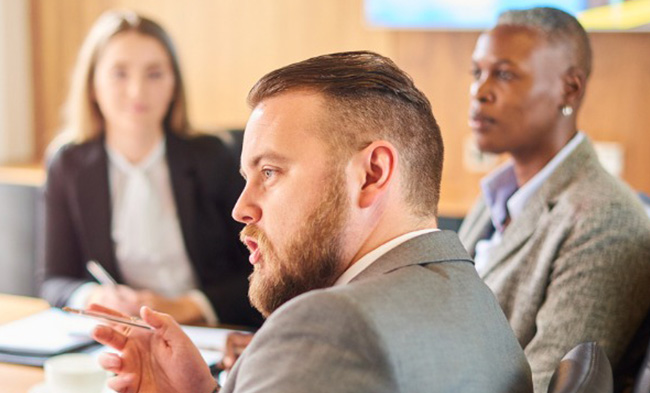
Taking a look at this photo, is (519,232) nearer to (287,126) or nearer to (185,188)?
(287,126)

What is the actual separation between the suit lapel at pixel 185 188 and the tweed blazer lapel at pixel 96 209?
0.20m

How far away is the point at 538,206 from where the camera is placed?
1.78m

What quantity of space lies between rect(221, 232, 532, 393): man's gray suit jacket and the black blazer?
4.99 ft

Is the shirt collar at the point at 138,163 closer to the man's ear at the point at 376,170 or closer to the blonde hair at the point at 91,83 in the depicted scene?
the blonde hair at the point at 91,83

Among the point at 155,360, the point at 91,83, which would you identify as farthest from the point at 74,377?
the point at 91,83

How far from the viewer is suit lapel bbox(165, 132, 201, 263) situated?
2596mm

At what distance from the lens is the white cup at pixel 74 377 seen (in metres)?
1.53

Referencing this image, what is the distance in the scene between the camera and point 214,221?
2.64 m

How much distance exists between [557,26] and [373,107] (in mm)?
989

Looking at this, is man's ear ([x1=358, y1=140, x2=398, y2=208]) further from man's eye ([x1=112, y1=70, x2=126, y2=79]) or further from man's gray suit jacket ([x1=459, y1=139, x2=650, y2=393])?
man's eye ([x1=112, y1=70, x2=126, y2=79])

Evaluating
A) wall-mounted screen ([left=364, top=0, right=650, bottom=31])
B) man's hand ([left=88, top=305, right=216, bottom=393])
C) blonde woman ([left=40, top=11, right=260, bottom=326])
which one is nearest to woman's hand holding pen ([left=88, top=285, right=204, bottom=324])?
blonde woman ([left=40, top=11, right=260, bottom=326])

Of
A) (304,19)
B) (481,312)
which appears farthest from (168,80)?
(481,312)

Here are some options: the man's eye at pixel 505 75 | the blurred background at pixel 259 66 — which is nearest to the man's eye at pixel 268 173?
the man's eye at pixel 505 75

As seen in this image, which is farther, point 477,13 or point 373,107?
point 477,13
